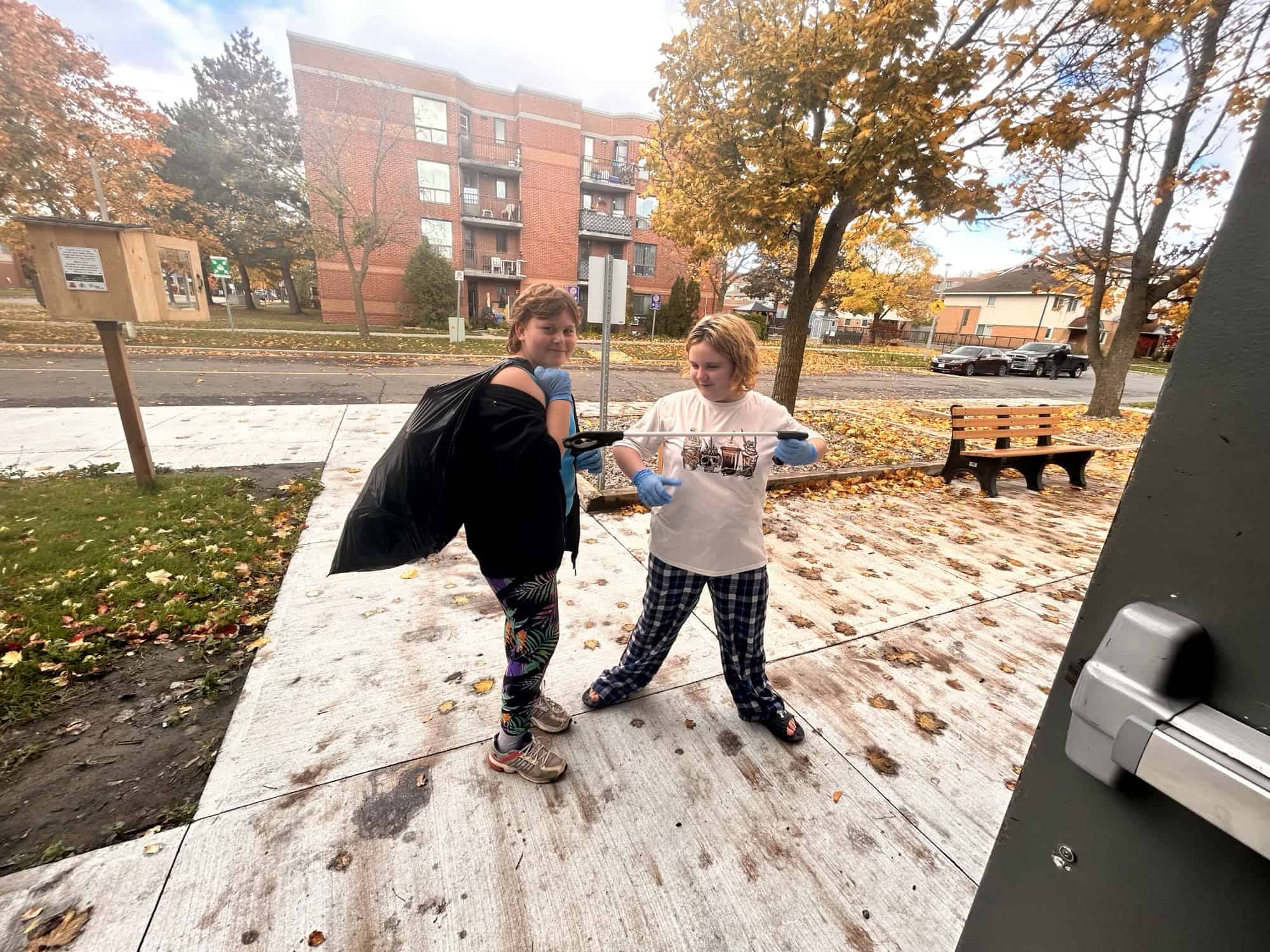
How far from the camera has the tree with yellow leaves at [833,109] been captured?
5.36 m

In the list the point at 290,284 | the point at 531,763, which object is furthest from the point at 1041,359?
the point at 290,284

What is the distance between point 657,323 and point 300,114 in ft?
62.6

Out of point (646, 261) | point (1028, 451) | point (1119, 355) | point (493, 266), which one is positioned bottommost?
point (1028, 451)

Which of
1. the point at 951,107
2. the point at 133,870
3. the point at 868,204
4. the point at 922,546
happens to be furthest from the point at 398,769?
the point at 951,107

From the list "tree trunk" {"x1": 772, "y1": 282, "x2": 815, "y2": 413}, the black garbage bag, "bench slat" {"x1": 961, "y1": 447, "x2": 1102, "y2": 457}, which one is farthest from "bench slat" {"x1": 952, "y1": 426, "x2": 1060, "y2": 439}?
the black garbage bag

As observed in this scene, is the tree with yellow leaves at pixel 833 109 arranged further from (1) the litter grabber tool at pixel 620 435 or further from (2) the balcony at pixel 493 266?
(2) the balcony at pixel 493 266

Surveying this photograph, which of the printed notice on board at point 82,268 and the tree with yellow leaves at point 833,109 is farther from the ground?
the tree with yellow leaves at point 833,109

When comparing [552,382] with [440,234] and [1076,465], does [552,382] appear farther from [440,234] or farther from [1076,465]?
[440,234]

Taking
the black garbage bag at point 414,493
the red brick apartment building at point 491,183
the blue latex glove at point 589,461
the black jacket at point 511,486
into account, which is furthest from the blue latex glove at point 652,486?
the red brick apartment building at point 491,183

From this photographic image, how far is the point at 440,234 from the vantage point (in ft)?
95.1

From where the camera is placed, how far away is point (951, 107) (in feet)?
17.9

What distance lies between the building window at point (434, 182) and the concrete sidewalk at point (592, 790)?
2982cm

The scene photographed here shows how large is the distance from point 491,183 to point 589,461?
34246mm

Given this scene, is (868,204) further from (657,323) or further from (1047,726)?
(657,323)
